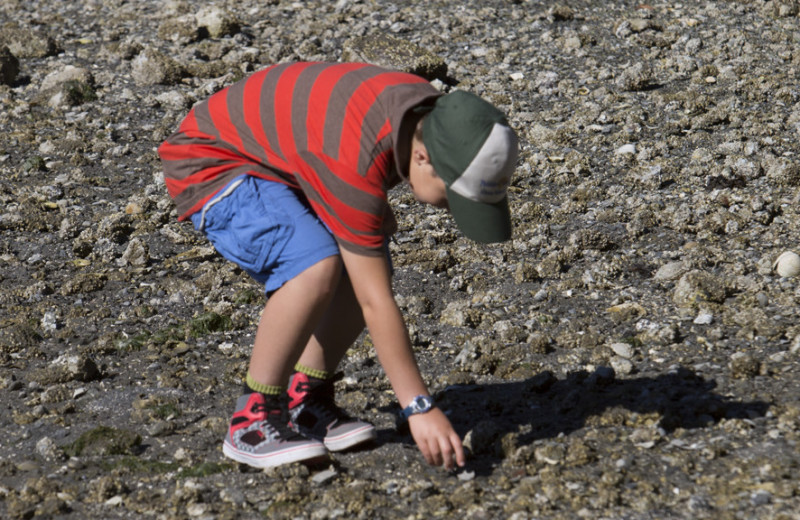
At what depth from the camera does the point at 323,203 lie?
277cm

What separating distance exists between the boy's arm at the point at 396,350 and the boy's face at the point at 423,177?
220 mm

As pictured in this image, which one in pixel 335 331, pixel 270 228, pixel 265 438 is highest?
pixel 270 228

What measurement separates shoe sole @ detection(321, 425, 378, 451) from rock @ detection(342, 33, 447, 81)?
3918mm

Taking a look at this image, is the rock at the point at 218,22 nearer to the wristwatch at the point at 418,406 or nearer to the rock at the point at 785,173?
the rock at the point at 785,173

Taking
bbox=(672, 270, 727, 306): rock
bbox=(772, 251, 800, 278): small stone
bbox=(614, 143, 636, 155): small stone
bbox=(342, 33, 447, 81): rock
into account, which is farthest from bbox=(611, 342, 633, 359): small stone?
bbox=(342, 33, 447, 81): rock

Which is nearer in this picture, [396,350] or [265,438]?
[396,350]

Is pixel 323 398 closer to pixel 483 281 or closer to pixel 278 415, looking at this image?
pixel 278 415

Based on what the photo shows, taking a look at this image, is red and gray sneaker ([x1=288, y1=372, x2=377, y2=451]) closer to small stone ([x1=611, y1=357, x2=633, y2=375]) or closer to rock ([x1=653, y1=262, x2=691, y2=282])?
small stone ([x1=611, y1=357, x2=633, y2=375])

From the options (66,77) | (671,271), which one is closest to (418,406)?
(671,271)

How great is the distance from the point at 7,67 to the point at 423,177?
5.49 meters

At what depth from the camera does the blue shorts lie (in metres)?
2.89

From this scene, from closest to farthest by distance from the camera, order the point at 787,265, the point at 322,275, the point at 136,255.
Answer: the point at 322,275 → the point at 787,265 → the point at 136,255

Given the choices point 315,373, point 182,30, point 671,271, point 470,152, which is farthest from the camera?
point 182,30

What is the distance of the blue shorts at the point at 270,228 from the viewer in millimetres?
2889
